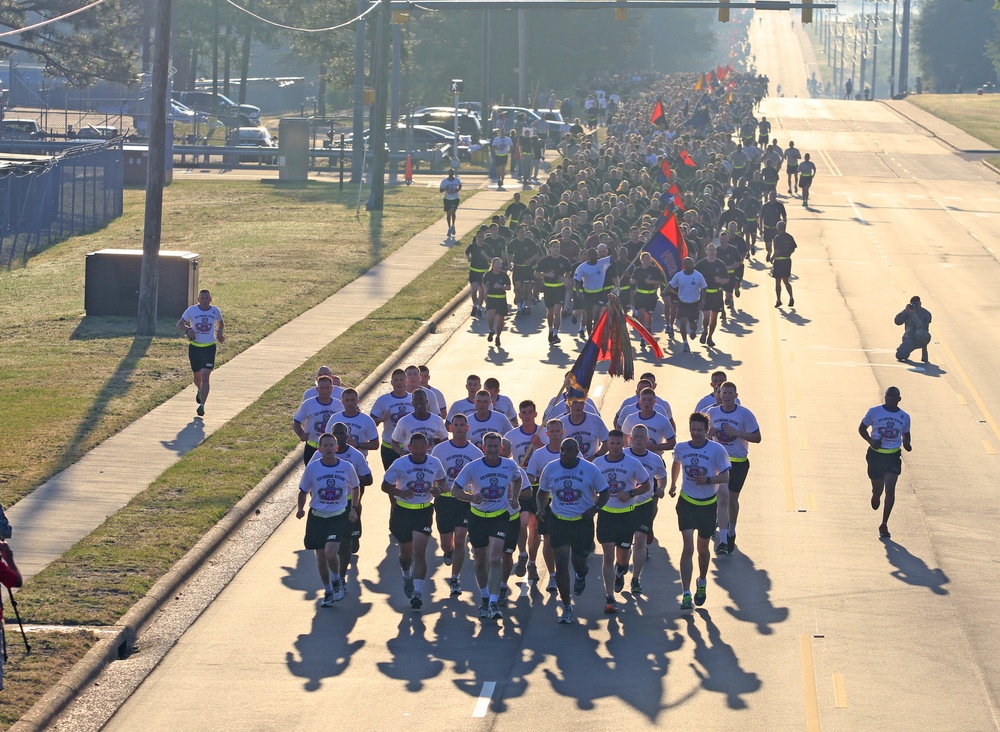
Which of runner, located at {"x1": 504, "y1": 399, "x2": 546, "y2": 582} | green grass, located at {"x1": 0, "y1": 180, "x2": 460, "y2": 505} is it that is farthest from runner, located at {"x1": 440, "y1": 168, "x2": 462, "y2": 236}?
runner, located at {"x1": 504, "y1": 399, "x2": 546, "y2": 582}

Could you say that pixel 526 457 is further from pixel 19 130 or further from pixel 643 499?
pixel 19 130

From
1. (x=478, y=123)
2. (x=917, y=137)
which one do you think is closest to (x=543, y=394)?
(x=478, y=123)

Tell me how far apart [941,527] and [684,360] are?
32.1 feet

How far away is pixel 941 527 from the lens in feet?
57.6

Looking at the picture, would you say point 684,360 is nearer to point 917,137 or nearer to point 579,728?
point 579,728

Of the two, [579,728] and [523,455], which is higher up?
[523,455]

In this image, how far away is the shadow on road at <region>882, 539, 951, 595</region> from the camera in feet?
51.0

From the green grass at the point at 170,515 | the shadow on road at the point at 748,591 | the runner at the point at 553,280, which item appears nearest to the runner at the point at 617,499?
the shadow on road at the point at 748,591

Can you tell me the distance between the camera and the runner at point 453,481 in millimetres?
14922

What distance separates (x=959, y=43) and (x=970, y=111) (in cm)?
4855

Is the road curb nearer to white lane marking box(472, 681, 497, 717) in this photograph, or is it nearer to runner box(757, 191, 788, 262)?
white lane marking box(472, 681, 497, 717)

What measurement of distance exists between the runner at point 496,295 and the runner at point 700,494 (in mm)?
12532

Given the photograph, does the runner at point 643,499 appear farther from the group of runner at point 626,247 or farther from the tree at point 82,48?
the tree at point 82,48

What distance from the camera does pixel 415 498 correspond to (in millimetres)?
14656
